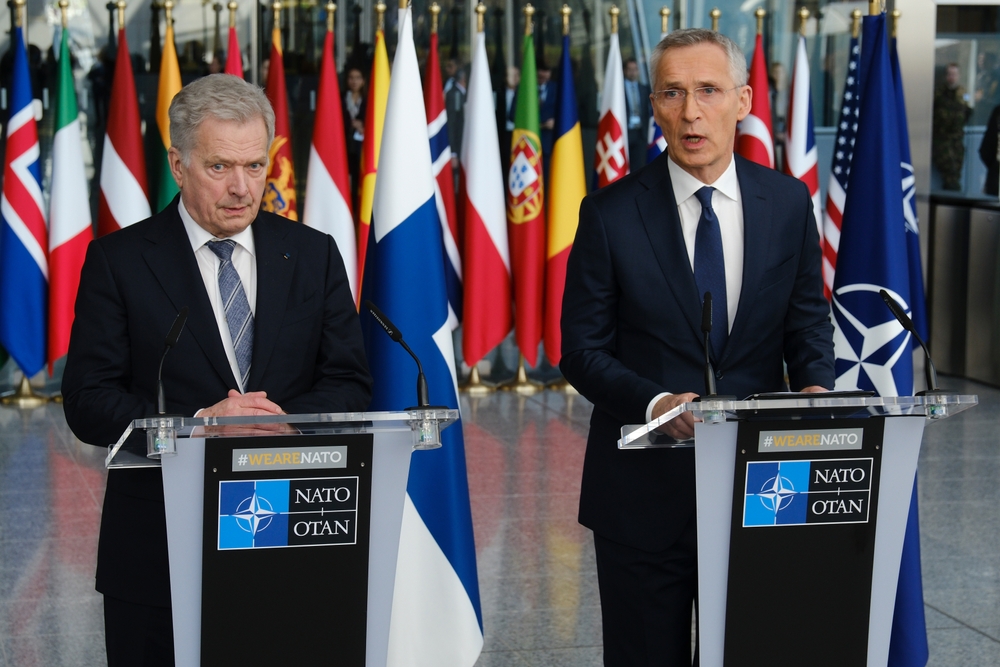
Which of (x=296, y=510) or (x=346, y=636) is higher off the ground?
(x=296, y=510)

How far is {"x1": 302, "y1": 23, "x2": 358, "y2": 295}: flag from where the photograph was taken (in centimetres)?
656

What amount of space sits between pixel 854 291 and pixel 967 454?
8.07ft

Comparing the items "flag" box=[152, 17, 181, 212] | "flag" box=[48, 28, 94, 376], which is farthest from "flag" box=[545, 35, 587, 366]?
"flag" box=[48, 28, 94, 376]

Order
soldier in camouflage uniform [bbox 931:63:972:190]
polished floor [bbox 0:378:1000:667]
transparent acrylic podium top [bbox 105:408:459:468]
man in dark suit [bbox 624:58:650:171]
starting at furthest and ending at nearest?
soldier in camouflage uniform [bbox 931:63:972:190], man in dark suit [bbox 624:58:650:171], polished floor [bbox 0:378:1000:667], transparent acrylic podium top [bbox 105:408:459:468]

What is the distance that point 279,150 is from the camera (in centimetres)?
697

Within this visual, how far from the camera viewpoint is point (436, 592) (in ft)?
10.2

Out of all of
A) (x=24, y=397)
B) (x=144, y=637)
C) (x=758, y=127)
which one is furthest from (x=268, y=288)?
(x=24, y=397)

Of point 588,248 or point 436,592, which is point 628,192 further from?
point 436,592

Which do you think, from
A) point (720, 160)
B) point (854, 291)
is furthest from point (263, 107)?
point (854, 291)

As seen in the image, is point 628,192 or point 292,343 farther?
point 628,192

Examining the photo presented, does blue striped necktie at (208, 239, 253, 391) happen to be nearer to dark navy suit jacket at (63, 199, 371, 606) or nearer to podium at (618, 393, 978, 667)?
dark navy suit jacket at (63, 199, 371, 606)

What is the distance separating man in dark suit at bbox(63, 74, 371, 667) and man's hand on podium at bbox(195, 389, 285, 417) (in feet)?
0.26

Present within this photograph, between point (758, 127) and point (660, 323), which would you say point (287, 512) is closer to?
point (660, 323)

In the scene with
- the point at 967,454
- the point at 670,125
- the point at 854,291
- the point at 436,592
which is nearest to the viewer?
the point at 670,125
